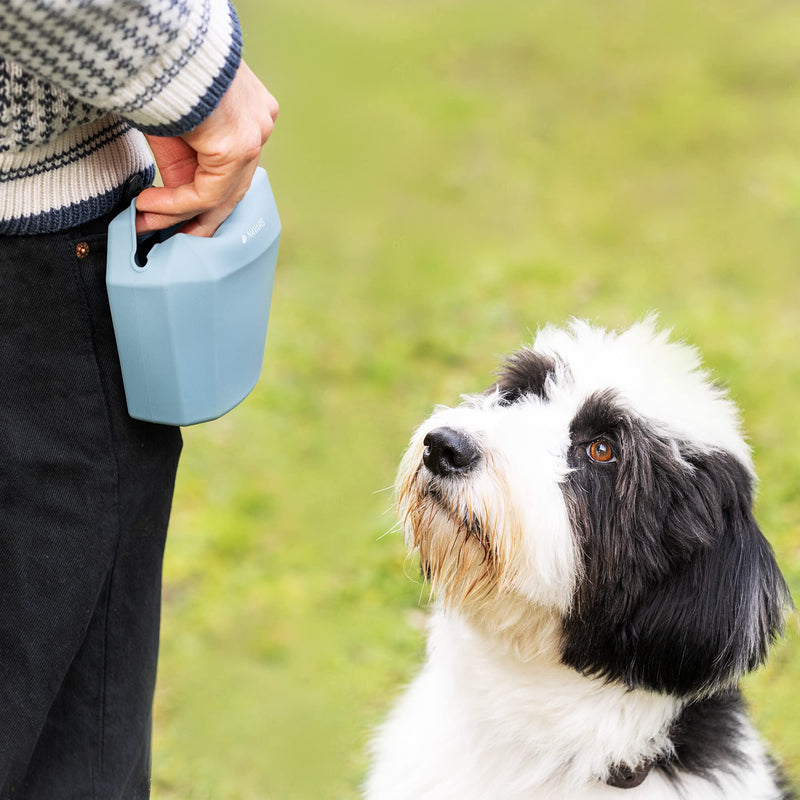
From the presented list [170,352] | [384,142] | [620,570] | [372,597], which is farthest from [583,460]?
[384,142]

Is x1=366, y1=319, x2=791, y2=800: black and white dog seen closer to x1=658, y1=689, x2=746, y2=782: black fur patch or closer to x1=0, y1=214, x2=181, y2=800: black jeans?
x1=658, y1=689, x2=746, y2=782: black fur patch

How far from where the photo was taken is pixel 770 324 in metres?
4.80

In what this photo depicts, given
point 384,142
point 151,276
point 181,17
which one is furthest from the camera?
point 384,142

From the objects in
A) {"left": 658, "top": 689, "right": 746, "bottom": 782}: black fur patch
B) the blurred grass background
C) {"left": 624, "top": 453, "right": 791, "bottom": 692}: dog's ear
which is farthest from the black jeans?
the blurred grass background

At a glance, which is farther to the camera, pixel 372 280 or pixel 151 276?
pixel 372 280

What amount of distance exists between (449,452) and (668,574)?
0.42 meters

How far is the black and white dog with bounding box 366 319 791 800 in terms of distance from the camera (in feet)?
5.76

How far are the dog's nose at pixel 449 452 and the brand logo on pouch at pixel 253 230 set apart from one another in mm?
469

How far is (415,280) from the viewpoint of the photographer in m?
5.08

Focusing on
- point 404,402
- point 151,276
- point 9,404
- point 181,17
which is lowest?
point 404,402

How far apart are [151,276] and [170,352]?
12cm

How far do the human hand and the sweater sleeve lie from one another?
4 cm

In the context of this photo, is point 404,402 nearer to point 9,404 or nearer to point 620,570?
point 620,570

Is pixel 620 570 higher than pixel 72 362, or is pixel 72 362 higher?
pixel 72 362
